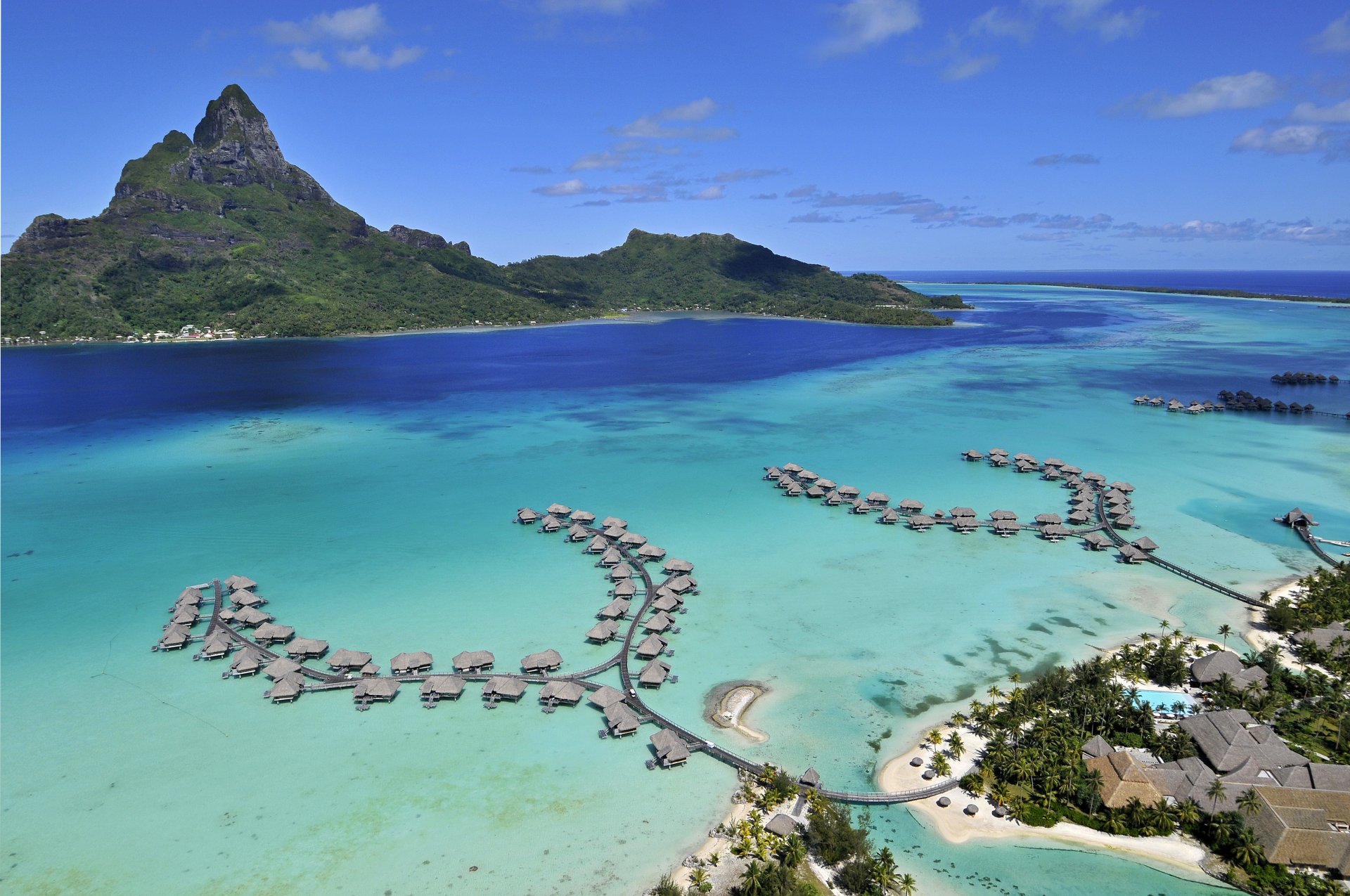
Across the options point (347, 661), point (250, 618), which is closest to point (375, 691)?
point (347, 661)

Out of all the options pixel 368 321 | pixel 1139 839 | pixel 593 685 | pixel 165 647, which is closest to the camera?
pixel 1139 839

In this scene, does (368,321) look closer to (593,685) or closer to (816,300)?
(816,300)

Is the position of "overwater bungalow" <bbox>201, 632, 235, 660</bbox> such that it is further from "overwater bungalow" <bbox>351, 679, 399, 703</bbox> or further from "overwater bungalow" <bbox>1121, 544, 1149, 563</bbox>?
"overwater bungalow" <bbox>1121, 544, 1149, 563</bbox>

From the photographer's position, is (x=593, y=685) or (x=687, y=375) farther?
(x=687, y=375)

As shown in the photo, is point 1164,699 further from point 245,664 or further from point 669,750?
point 245,664

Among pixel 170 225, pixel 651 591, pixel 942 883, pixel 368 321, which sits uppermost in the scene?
pixel 170 225

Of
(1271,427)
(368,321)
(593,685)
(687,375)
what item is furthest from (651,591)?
(368,321)
